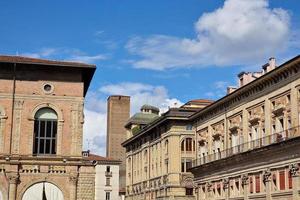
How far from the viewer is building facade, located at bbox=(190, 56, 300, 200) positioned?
38938 mm

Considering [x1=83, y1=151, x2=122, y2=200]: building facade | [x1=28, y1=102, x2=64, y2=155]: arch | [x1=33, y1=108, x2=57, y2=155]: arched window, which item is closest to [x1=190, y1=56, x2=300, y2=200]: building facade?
[x1=28, y1=102, x2=64, y2=155]: arch

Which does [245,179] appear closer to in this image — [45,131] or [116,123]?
[45,131]

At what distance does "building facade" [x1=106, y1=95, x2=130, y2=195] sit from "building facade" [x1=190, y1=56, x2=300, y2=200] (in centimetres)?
6495

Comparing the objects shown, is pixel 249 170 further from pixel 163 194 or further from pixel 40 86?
pixel 163 194

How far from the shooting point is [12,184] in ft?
111

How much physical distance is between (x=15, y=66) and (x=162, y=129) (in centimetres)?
3380

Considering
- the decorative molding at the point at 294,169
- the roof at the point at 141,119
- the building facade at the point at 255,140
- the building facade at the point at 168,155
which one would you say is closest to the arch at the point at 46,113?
the building facade at the point at 255,140

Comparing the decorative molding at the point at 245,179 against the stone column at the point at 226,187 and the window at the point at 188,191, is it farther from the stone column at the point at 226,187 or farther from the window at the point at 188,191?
the window at the point at 188,191

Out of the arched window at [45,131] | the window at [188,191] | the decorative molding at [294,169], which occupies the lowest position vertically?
the window at [188,191]

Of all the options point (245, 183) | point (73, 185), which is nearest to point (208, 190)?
point (245, 183)

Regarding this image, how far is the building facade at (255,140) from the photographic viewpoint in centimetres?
3894

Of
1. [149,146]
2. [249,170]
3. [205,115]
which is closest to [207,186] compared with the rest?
[205,115]

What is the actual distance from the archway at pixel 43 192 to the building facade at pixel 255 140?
14.8 m

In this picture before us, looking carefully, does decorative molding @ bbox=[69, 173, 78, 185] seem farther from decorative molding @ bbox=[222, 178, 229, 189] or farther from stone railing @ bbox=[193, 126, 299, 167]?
decorative molding @ bbox=[222, 178, 229, 189]
